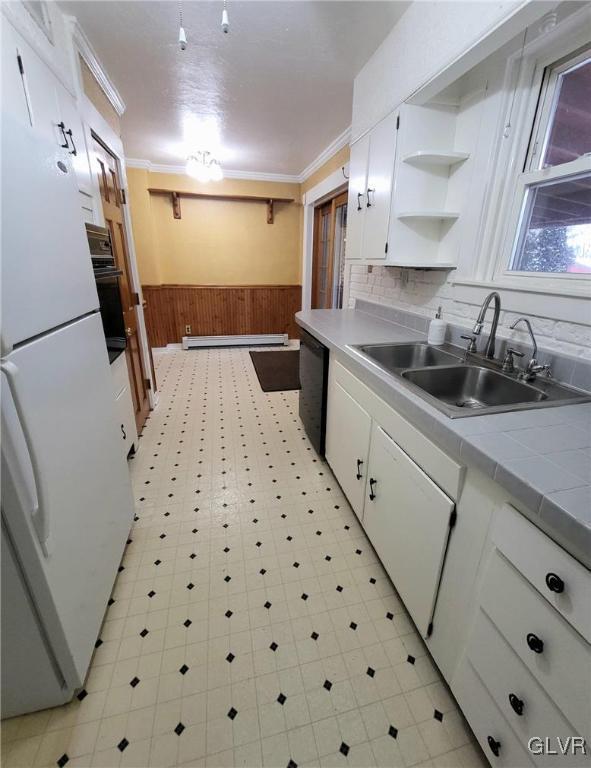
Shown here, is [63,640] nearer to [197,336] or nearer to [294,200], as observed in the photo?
[197,336]

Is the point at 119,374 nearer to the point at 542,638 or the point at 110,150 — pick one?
the point at 110,150

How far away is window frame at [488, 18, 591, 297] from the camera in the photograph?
125cm

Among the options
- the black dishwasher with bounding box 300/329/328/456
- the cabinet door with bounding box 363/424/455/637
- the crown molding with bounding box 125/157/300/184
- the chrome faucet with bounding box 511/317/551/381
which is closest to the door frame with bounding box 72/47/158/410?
the black dishwasher with bounding box 300/329/328/456

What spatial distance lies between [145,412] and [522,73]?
10.6ft

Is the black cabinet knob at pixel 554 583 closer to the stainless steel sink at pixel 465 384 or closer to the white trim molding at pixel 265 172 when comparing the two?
the stainless steel sink at pixel 465 384

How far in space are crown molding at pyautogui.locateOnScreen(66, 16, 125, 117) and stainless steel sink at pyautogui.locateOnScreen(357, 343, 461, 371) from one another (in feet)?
7.60

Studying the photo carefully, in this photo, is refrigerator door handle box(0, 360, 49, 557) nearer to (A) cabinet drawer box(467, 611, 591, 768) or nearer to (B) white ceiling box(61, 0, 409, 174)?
(A) cabinet drawer box(467, 611, 591, 768)

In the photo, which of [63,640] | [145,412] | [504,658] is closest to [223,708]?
[63,640]

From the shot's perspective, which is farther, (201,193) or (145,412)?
(201,193)

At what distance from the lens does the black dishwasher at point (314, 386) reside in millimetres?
2123

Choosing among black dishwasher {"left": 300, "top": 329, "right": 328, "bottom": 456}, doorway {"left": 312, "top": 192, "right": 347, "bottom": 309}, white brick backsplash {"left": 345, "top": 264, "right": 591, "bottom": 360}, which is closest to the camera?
white brick backsplash {"left": 345, "top": 264, "right": 591, "bottom": 360}

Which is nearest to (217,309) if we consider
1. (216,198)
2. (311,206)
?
(216,198)

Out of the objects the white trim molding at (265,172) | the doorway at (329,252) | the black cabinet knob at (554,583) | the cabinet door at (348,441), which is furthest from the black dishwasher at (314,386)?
the white trim molding at (265,172)

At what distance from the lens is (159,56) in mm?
2059
